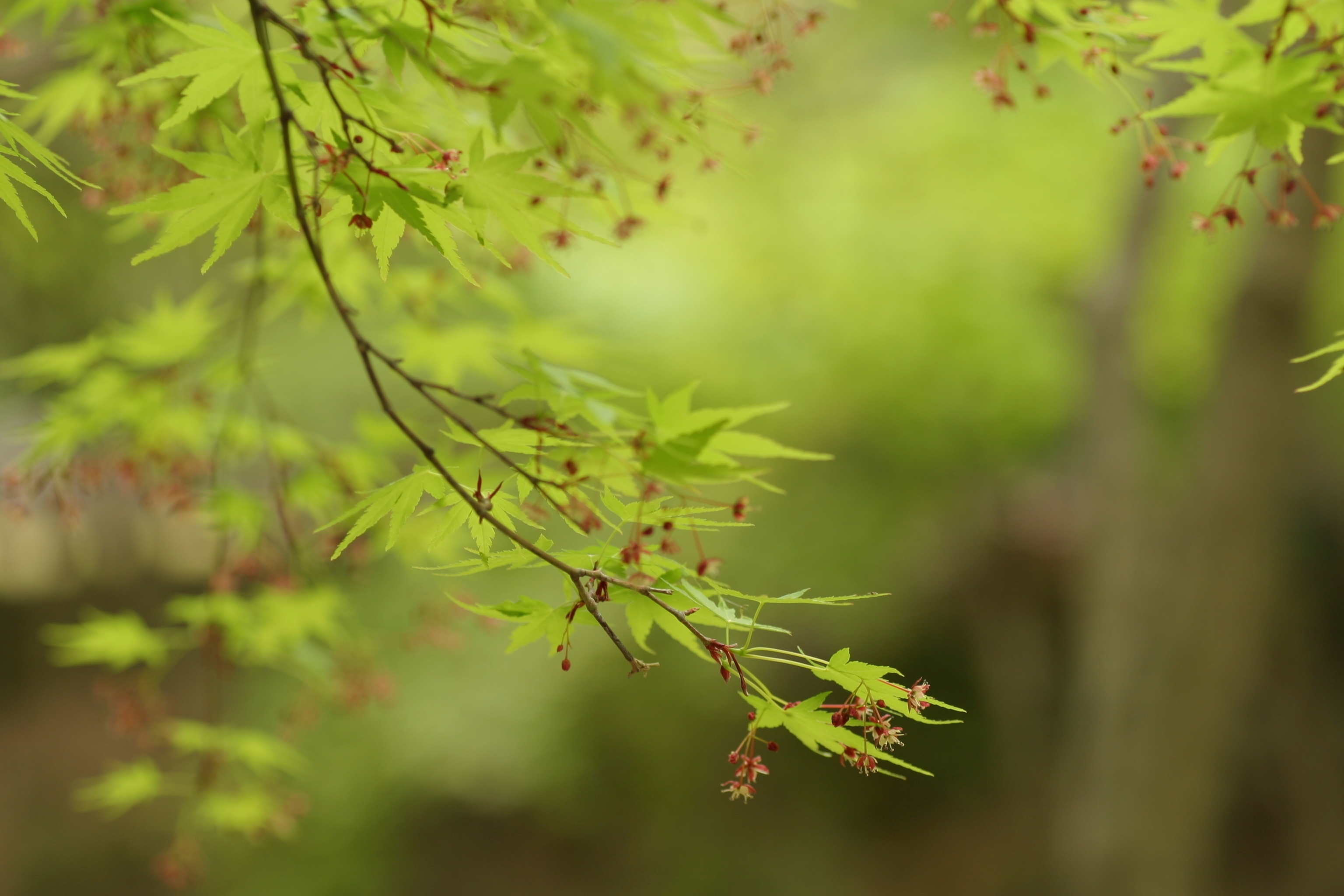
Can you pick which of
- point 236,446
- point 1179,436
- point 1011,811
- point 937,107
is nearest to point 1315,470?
point 1179,436

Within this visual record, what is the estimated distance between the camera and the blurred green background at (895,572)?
4.85 m

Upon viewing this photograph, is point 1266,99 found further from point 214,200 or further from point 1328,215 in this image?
point 214,200

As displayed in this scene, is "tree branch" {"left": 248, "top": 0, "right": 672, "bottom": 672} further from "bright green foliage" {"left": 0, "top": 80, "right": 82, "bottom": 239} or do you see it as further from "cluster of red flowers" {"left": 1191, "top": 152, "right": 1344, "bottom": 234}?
"cluster of red flowers" {"left": 1191, "top": 152, "right": 1344, "bottom": 234}

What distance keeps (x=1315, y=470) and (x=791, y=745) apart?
309 cm

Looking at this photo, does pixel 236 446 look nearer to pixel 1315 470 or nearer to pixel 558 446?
pixel 558 446

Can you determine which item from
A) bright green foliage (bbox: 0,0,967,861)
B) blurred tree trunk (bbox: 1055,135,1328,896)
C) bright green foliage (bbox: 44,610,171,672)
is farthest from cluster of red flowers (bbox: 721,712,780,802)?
blurred tree trunk (bbox: 1055,135,1328,896)

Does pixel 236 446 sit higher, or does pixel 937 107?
pixel 937 107

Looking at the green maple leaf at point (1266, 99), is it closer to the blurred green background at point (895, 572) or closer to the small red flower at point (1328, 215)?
the small red flower at point (1328, 215)

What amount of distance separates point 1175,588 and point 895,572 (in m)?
1.48

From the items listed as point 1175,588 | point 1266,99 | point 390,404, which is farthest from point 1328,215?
point 1175,588

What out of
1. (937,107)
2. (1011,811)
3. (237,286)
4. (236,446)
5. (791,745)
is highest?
(937,107)

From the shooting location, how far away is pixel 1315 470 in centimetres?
532

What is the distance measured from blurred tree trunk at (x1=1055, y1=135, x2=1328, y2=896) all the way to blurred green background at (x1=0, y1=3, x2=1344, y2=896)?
46 millimetres

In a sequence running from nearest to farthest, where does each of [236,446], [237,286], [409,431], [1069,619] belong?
[409,431], [236,446], [1069,619], [237,286]
